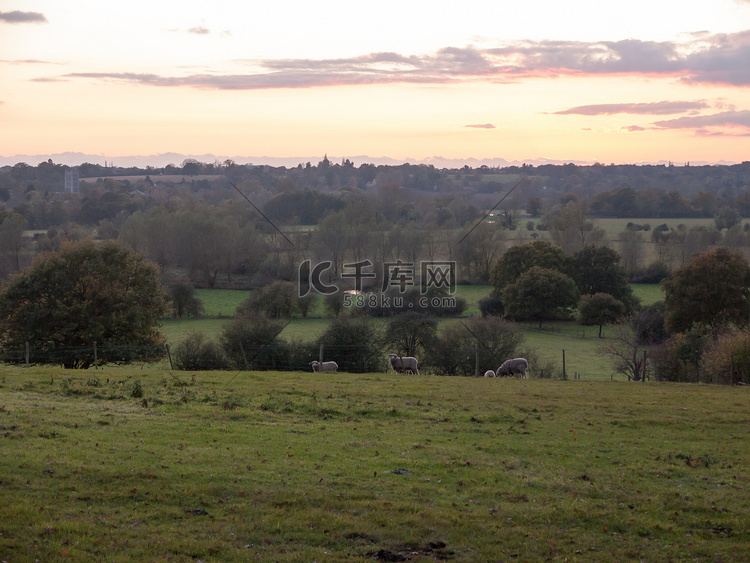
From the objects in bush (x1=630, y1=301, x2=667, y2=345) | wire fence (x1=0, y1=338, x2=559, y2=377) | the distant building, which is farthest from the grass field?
the distant building

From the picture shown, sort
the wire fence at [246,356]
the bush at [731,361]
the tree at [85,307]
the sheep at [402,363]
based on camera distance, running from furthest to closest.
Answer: the tree at [85,307] → the sheep at [402,363] → the wire fence at [246,356] → the bush at [731,361]

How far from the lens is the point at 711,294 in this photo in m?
38.2

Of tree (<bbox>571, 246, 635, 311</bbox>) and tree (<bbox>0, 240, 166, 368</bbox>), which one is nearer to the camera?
tree (<bbox>0, 240, 166, 368</bbox>)

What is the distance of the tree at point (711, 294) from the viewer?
38.2 m

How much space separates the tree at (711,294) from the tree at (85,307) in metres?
29.3

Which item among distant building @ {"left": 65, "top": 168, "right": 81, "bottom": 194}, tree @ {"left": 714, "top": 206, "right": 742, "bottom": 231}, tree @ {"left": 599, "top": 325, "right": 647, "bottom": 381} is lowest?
tree @ {"left": 599, "top": 325, "right": 647, "bottom": 381}

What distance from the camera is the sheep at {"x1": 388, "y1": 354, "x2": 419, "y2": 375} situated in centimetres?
2745

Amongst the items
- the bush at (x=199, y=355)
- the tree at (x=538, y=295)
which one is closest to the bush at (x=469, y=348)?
the bush at (x=199, y=355)

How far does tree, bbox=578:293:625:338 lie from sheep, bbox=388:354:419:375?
2773cm

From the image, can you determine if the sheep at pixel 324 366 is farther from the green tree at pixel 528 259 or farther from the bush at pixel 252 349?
the green tree at pixel 528 259

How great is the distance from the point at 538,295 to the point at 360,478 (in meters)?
43.1

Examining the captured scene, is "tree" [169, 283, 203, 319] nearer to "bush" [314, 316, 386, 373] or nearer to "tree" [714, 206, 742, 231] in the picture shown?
"bush" [314, 316, 386, 373]

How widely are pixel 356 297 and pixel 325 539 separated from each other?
10.7 m

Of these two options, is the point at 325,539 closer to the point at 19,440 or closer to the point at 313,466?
the point at 313,466
